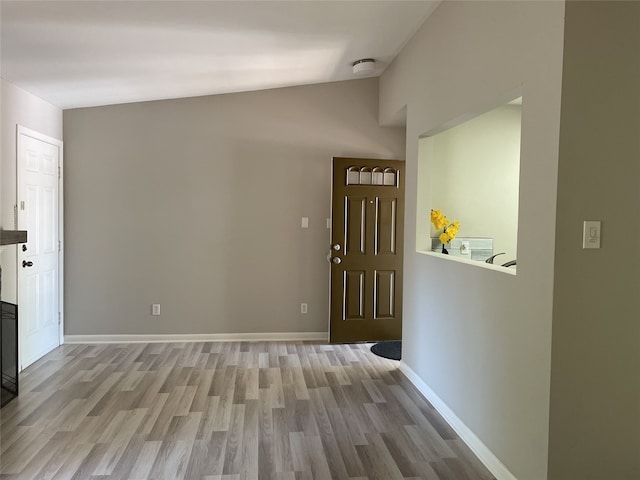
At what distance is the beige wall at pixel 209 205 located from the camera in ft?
16.8

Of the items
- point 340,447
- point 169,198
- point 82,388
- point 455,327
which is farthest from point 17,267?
point 455,327

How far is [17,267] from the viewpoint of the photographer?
4.11 m

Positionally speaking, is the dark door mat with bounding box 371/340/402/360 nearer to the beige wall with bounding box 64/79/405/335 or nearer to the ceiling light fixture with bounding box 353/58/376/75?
the beige wall with bounding box 64/79/405/335

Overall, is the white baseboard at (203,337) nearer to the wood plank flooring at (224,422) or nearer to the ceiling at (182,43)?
the wood plank flooring at (224,422)

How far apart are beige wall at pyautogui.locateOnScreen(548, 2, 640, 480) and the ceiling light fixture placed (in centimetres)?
273

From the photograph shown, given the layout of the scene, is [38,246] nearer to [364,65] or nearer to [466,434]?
[364,65]

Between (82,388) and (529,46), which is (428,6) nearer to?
(529,46)

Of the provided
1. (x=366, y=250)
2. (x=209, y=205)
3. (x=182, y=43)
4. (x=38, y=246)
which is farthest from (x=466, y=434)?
(x=38, y=246)

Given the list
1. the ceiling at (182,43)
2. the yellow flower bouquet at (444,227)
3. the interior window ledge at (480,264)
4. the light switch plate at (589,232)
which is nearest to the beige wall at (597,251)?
the light switch plate at (589,232)

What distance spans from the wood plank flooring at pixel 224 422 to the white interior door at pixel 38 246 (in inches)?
10.9

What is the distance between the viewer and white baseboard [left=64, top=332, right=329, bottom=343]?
5.16 m

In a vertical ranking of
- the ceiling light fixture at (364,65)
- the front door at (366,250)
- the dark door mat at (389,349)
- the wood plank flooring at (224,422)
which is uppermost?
the ceiling light fixture at (364,65)

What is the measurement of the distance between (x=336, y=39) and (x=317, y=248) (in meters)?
2.28

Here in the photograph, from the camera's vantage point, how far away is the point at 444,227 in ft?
15.8
